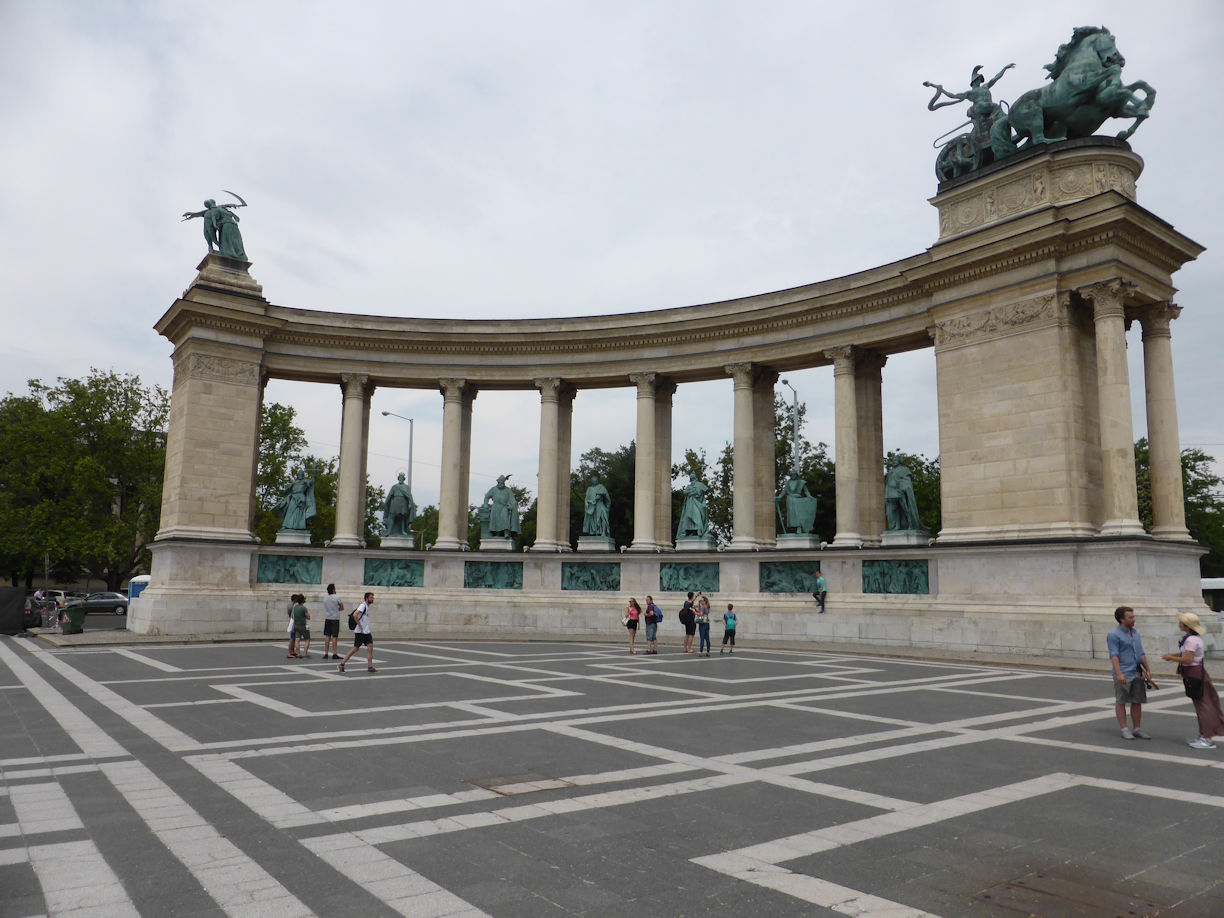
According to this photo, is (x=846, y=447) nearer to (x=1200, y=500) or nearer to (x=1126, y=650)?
(x=1126, y=650)

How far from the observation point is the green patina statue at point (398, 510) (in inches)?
1529

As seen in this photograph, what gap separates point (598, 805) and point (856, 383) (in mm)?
27837

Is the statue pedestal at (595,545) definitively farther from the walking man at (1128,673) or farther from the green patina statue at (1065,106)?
the walking man at (1128,673)

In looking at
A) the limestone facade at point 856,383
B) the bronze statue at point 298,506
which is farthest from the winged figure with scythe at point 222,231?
the bronze statue at point 298,506

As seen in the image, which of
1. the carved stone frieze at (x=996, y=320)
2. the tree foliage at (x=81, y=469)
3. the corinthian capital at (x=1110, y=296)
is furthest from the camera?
the tree foliage at (x=81, y=469)

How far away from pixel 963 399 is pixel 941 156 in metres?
9.10

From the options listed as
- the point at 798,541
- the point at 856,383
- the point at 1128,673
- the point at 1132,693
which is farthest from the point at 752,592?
the point at 1132,693

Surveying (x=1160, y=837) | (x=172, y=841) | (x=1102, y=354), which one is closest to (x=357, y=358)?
(x=1102, y=354)

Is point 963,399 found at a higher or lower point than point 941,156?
lower

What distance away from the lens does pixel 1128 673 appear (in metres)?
12.2

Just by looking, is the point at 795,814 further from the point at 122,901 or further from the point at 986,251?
the point at 986,251

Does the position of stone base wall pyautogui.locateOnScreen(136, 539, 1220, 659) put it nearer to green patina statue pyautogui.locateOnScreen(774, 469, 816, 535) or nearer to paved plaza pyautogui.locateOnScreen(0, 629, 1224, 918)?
green patina statue pyautogui.locateOnScreen(774, 469, 816, 535)

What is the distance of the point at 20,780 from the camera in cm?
913

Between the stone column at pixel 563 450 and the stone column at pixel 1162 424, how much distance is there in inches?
880
